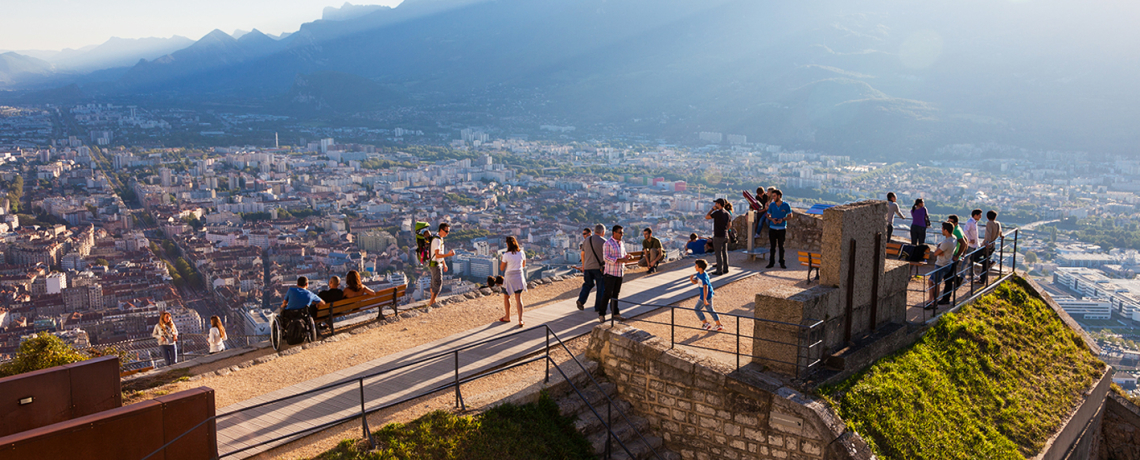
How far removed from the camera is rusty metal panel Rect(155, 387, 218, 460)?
5438mm

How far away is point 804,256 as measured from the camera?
12617mm

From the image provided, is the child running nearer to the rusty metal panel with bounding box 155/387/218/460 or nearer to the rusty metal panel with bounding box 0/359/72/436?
the rusty metal panel with bounding box 155/387/218/460

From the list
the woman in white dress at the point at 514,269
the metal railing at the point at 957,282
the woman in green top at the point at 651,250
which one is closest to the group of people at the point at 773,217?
the woman in green top at the point at 651,250

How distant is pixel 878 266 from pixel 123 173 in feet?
256

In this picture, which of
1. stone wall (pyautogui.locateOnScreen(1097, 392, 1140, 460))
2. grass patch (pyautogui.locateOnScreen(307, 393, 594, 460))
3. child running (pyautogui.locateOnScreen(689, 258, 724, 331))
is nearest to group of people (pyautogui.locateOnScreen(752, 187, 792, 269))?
child running (pyautogui.locateOnScreen(689, 258, 724, 331))

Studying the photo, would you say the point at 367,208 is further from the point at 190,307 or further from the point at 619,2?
the point at 619,2

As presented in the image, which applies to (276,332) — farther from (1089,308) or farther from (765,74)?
(765,74)

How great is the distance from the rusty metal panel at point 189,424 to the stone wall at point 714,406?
4.43 m

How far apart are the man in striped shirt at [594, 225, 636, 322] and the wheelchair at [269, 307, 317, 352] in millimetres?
4126

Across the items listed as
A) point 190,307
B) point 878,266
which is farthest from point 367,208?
point 878,266

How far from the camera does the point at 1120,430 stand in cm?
1135

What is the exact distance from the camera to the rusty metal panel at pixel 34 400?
5.79 metres

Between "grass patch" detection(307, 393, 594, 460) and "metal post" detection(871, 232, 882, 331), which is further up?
"metal post" detection(871, 232, 882, 331)

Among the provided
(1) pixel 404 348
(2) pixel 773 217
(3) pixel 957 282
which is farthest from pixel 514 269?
(3) pixel 957 282
